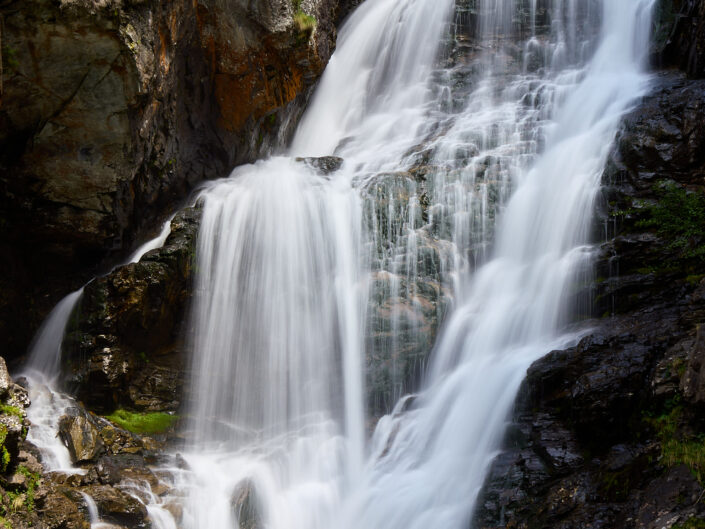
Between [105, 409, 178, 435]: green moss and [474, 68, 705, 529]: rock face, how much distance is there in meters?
5.48

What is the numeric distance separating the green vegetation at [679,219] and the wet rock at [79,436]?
8285mm

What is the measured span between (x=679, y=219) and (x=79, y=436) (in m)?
8.81

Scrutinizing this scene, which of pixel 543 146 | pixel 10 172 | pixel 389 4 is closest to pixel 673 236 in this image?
pixel 543 146

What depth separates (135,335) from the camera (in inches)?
415

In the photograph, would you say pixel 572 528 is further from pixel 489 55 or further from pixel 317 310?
pixel 489 55

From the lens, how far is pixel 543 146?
39.3 feet

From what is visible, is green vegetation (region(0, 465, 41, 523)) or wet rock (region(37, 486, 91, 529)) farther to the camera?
wet rock (region(37, 486, 91, 529))

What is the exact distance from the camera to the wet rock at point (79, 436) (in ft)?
27.1

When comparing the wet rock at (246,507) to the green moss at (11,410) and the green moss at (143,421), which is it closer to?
the green moss at (143,421)

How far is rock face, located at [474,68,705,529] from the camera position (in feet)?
19.5

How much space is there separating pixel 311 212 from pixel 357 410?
3876 millimetres

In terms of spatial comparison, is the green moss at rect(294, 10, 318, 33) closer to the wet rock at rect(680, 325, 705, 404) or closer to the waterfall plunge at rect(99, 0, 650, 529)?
the waterfall plunge at rect(99, 0, 650, 529)

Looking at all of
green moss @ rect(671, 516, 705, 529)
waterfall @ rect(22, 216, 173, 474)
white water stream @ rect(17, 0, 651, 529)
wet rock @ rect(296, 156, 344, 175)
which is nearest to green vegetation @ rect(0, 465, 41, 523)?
waterfall @ rect(22, 216, 173, 474)

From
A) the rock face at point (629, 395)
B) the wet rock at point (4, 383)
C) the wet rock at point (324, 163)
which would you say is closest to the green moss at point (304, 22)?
the wet rock at point (324, 163)
